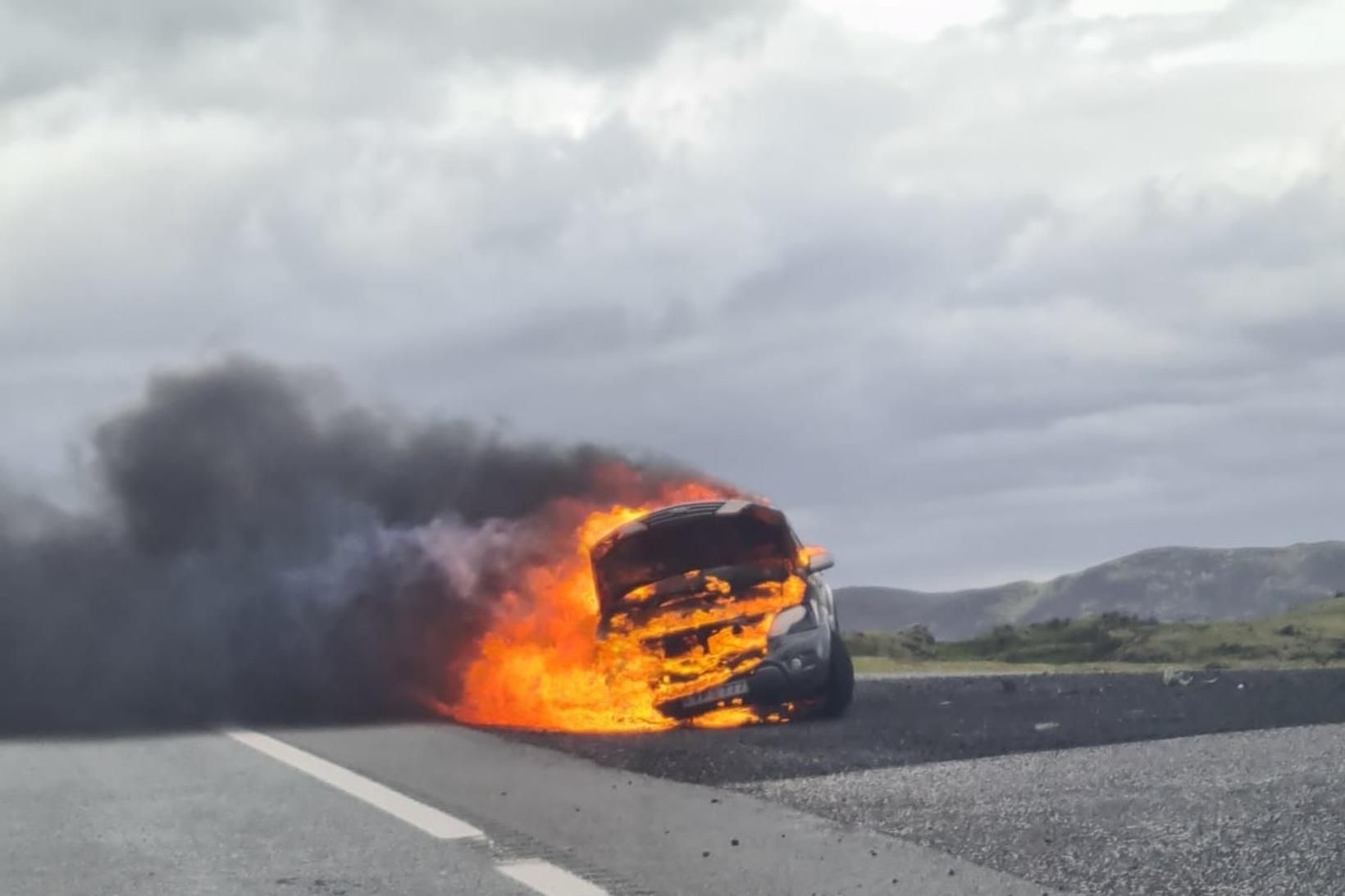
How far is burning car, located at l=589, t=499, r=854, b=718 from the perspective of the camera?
1502cm

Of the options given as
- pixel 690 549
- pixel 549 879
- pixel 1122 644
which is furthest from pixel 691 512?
pixel 1122 644

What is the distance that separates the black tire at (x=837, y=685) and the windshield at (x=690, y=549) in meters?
1.01

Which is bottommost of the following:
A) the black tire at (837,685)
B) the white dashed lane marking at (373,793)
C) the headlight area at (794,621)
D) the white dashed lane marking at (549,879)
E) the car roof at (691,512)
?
the white dashed lane marking at (549,879)

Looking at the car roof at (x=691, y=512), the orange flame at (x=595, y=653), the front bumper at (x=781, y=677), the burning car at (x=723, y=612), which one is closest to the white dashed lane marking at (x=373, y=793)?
the orange flame at (x=595, y=653)

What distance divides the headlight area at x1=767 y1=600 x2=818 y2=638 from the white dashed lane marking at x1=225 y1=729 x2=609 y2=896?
4293mm

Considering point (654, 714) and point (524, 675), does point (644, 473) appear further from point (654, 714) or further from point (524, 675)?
point (654, 714)

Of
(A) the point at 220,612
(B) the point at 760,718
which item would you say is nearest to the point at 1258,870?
(B) the point at 760,718

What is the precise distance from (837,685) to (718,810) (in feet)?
21.0

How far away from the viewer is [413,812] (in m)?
9.62

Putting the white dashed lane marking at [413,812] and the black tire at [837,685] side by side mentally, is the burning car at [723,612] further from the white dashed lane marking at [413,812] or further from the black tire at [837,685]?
the white dashed lane marking at [413,812]

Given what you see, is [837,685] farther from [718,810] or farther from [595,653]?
[718,810]

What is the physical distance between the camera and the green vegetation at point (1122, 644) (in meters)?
31.8

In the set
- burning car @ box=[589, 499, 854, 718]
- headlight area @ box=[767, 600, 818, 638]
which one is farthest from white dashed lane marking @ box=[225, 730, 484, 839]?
headlight area @ box=[767, 600, 818, 638]

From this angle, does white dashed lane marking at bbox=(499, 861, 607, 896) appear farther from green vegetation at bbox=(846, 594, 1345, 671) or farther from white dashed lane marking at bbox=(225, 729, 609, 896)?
green vegetation at bbox=(846, 594, 1345, 671)
